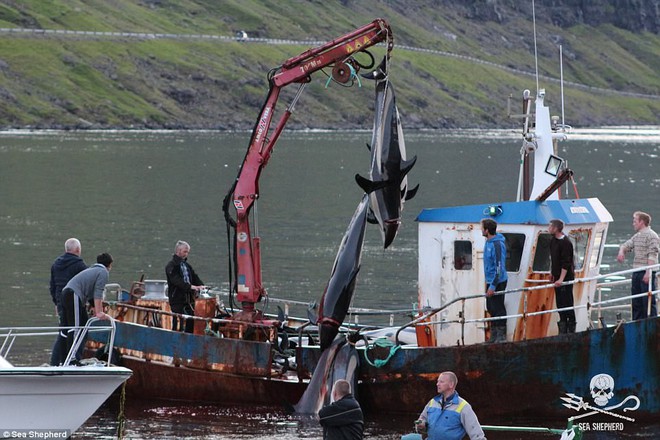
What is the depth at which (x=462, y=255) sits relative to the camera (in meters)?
24.8

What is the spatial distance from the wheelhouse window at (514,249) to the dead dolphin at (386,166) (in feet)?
6.79

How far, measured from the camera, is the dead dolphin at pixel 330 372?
24000 mm

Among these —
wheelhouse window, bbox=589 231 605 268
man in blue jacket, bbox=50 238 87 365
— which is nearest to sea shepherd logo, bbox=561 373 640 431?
wheelhouse window, bbox=589 231 605 268

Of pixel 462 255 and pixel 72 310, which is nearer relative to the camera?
pixel 72 310

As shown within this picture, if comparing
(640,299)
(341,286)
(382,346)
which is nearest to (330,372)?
(382,346)

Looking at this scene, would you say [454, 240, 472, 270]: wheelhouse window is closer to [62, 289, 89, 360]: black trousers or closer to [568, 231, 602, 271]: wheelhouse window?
[568, 231, 602, 271]: wheelhouse window

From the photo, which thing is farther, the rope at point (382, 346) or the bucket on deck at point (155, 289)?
the bucket on deck at point (155, 289)

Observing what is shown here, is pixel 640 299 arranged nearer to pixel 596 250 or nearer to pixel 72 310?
pixel 596 250

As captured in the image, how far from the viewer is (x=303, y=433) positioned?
938 inches

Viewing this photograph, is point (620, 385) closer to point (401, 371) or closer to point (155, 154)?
point (401, 371)


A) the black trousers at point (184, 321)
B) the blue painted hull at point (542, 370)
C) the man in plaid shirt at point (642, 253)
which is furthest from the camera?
the black trousers at point (184, 321)

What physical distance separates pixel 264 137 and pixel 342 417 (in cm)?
947

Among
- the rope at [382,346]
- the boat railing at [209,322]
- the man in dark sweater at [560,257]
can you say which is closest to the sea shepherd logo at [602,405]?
the man in dark sweater at [560,257]

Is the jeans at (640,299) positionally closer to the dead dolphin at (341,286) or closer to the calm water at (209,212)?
the calm water at (209,212)
